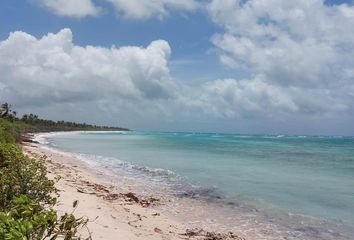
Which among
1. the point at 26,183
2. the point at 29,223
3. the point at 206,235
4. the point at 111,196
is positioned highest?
the point at 29,223

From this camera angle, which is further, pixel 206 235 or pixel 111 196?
pixel 111 196

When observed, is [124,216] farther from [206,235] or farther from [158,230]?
[206,235]

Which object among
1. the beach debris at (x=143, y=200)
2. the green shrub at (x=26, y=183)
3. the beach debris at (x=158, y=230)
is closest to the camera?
the green shrub at (x=26, y=183)

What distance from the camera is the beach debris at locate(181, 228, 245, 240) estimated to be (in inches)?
402

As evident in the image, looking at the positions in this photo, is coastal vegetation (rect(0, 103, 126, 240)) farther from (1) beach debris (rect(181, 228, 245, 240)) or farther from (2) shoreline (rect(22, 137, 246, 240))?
(1) beach debris (rect(181, 228, 245, 240))

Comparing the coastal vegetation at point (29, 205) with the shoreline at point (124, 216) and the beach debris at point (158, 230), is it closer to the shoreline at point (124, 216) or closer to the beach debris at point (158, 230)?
the shoreline at point (124, 216)

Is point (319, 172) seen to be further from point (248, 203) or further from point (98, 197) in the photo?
point (98, 197)

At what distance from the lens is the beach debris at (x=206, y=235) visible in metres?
10.2

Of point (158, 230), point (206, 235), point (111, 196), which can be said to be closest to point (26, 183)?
point (158, 230)

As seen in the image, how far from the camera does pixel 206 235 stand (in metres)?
10.4

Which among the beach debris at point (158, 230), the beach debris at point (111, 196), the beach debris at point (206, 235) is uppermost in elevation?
the beach debris at point (111, 196)

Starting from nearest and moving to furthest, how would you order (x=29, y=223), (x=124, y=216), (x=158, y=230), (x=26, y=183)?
(x=29, y=223) < (x=26, y=183) < (x=158, y=230) < (x=124, y=216)

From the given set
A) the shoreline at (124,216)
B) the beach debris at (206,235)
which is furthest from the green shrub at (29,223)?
the beach debris at (206,235)

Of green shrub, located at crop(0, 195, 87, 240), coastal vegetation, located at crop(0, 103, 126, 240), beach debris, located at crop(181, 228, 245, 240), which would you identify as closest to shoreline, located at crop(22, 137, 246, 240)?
beach debris, located at crop(181, 228, 245, 240)
